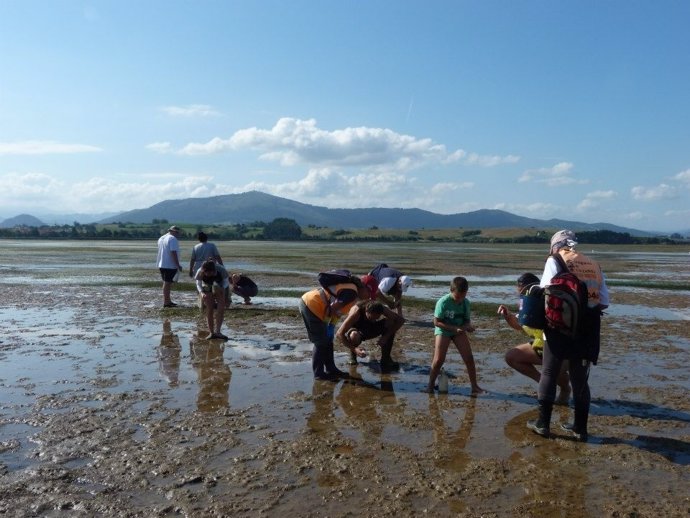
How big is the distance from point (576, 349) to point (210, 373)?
537cm

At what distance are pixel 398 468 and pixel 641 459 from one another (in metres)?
2.46

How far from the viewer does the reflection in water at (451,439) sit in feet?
18.5

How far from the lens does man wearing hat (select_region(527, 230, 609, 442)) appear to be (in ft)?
20.4

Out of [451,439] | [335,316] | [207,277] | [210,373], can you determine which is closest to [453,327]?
[335,316]

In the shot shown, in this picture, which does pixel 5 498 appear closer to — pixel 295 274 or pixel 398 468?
pixel 398 468

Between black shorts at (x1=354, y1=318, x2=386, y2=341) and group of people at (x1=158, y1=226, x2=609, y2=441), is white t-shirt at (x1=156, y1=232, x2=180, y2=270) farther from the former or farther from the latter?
black shorts at (x1=354, y1=318, x2=386, y2=341)

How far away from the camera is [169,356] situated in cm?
999

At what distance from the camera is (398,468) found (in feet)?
18.0

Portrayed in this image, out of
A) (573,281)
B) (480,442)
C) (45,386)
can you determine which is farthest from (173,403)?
(573,281)

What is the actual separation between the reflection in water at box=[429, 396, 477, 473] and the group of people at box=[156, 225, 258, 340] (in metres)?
5.44

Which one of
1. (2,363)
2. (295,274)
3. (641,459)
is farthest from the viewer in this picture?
(295,274)

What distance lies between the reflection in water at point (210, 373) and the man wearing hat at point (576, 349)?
3.86 meters

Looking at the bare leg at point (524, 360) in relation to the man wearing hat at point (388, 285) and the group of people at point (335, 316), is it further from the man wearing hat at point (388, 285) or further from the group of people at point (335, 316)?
the man wearing hat at point (388, 285)

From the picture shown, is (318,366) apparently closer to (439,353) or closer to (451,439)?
(439,353)
